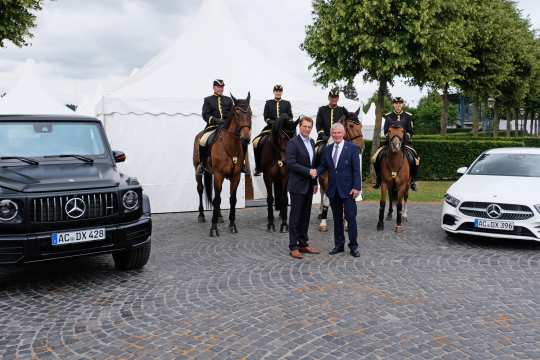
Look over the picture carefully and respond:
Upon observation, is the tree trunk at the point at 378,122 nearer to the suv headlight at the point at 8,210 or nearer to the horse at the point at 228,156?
the horse at the point at 228,156

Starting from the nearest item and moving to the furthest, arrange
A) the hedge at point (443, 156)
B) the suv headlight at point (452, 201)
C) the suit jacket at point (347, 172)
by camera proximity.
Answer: the suit jacket at point (347, 172), the suv headlight at point (452, 201), the hedge at point (443, 156)

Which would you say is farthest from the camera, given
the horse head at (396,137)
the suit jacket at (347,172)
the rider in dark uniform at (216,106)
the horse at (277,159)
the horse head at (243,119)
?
the rider in dark uniform at (216,106)

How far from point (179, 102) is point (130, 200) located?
6.38 m

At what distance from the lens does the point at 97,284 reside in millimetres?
6195

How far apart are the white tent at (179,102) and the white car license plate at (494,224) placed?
6082 mm

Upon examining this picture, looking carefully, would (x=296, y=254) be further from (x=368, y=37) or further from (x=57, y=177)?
(x=368, y=37)

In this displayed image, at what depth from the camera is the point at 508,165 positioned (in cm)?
941

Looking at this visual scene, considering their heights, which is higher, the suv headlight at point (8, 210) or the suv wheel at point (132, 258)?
the suv headlight at point (8, 210)

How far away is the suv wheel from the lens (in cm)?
657

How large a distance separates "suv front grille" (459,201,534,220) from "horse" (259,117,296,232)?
338cm

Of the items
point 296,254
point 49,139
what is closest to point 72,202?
point 49,139

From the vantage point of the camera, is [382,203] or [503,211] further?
[382,203]

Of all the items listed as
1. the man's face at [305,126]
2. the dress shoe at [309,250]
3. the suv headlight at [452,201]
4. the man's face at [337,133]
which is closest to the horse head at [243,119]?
the man's face at [305,126]

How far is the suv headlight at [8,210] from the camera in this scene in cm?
530
